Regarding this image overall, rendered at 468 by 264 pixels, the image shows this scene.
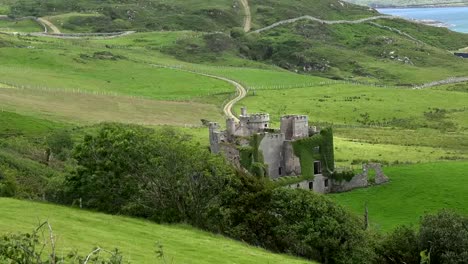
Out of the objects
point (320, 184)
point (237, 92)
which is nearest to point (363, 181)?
point (320, 184)

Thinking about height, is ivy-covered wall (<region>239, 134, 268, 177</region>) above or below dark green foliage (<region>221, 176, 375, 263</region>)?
above

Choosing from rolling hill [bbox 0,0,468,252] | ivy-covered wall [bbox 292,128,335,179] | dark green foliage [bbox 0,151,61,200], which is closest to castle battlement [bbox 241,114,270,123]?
ivy-covered wall [bbox 292,128,335,179]

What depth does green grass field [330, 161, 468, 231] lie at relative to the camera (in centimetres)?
6250

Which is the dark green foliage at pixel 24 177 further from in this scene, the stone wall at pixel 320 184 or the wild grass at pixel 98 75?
the wild grass at pixel 98 75

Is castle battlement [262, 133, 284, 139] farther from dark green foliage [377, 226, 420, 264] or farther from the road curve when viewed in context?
the road curve

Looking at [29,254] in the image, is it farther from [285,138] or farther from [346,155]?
[346,155]

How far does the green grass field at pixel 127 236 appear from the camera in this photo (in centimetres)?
3456

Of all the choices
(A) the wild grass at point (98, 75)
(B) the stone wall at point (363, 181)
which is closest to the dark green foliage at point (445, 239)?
(B) the stone wall at point (363, 181)

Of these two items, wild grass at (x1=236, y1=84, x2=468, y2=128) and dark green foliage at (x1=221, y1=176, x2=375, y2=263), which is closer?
Result: dark green foliage at (x1=221, y1=176, x2=375, y2=263)

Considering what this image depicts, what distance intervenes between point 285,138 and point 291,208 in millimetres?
25947

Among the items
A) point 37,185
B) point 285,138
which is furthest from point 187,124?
point 37,185

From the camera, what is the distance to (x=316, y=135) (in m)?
74.9

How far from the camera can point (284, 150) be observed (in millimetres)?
73875

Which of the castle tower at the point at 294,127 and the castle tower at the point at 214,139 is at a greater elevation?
the castle tower at the point at 294,127
